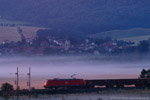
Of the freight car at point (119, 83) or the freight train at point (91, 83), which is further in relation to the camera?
the freight car at point (119, 83)

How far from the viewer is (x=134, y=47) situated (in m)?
108

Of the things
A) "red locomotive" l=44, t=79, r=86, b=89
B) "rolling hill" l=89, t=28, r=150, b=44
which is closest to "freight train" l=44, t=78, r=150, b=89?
"red locomotive" l=44, t=79, r=86, b=89

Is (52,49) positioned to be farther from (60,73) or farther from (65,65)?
(60,73)

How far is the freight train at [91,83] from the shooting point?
5853cm

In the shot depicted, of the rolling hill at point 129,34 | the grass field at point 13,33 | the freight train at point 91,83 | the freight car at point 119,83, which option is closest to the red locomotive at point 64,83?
the freight train at point 91,83

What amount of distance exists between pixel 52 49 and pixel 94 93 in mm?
53370

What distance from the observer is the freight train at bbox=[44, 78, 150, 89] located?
5853cm

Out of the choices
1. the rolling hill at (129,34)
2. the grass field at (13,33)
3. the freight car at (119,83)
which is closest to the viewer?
the freight car at (119,83)

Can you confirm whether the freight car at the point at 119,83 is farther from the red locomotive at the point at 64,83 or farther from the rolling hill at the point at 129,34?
the rolling hill at the point at 129,34

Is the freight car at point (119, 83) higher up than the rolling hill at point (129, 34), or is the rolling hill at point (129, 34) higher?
the rolling hill at point (129, 34)

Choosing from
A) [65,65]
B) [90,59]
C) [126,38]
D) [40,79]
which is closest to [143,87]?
[40,79]

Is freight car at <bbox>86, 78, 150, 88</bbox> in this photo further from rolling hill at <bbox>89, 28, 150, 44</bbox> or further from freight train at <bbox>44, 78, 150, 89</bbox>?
rolling hill at <bbox>89, 28, 150, 44</bbox>

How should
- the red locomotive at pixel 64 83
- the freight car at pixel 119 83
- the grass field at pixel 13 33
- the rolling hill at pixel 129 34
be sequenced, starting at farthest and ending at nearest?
1. the rolling hill at pixel 129 34
2. the grass field at pixel 13 33
3. the freight car at pixel 119 83
4. the red locomotive at pixel 64 83

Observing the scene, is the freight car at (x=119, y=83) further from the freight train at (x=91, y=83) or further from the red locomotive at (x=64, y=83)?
the red locomotive at (x=64, y=83)
